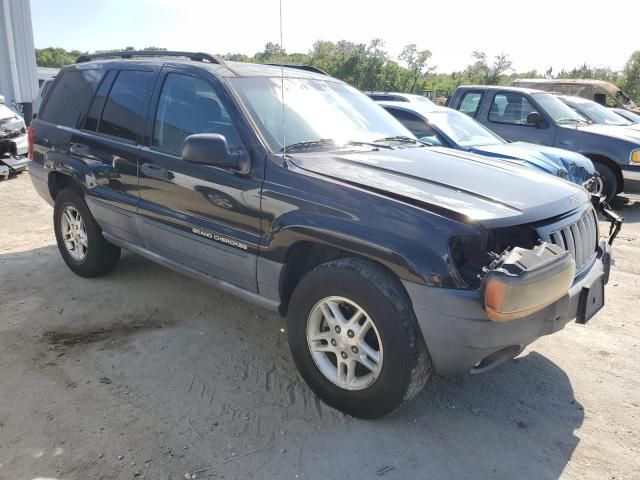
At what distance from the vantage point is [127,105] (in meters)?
4.03

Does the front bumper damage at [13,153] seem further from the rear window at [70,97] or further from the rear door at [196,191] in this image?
the rear door at [196,191]

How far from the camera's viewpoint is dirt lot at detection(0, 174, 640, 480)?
252 centimetres

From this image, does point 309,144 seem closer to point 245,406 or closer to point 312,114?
point 312,114

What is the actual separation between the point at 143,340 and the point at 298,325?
134 cm

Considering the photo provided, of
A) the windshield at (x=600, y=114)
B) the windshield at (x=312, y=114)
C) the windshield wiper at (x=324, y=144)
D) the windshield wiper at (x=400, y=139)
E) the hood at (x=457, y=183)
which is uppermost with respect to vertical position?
the windshield at (x=312, y=114)

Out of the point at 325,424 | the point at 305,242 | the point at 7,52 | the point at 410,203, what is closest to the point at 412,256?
the point at 410,203

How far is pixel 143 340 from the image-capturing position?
367 cm

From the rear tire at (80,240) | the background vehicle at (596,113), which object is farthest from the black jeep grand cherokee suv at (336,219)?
the background vehicle at (596,113)

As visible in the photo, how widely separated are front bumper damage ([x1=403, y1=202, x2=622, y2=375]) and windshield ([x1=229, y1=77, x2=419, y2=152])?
1.30 meters

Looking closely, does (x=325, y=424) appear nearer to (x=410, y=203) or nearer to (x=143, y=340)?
(x=410, y=203)

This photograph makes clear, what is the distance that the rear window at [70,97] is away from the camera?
445cm

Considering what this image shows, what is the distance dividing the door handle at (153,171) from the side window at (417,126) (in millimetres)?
3924

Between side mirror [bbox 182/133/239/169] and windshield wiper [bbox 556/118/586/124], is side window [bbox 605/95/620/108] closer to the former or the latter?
windshield wiper [bbox 556/118/586/124]

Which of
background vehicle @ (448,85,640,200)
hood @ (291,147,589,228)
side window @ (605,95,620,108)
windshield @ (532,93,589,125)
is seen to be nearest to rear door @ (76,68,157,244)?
hood @ (291,147,589,228)
